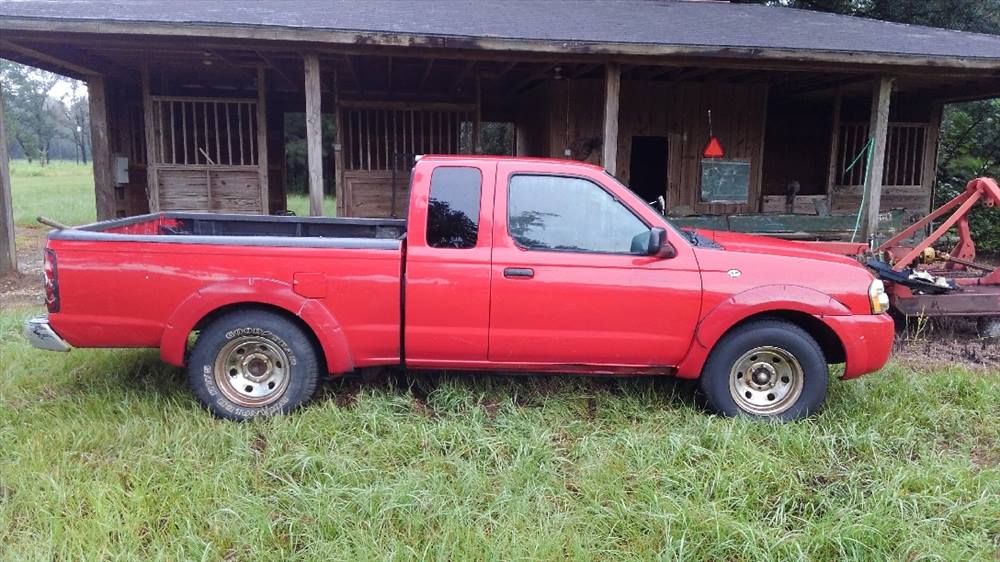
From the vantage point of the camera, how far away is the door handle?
13.6 ft

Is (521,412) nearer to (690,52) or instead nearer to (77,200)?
(690,52)

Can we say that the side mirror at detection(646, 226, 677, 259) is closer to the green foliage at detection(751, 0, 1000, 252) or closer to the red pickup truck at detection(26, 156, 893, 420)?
the red pickup truck at detection(26, 156, 893, 420)

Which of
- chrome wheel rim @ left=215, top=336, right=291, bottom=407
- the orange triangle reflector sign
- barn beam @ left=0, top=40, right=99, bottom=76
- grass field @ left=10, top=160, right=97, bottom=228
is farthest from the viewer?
grass field @ left=10, top=160, right=97, bottom=228

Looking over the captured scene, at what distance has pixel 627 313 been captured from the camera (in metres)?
4.20

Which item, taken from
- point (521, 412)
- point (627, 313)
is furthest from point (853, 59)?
point (521, 412)

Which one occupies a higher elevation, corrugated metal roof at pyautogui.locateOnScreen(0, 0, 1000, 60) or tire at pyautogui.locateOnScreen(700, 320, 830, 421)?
corrugated metal roof at pyautogui.locateOnScreen(0, 0, 1000, 60)

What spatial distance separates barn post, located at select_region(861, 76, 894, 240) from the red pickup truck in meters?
4.94

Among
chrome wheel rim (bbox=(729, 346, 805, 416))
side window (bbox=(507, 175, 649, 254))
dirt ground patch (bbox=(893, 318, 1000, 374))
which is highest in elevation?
side window (bbox=(507, 175, 649, 254))

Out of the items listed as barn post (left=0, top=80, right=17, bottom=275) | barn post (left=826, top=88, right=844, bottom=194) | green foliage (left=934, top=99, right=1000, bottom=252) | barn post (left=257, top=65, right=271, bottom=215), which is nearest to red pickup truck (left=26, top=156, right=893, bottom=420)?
barn post (left=0, top=80, right=17, bottom=275)

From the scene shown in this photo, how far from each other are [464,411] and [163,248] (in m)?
2.10

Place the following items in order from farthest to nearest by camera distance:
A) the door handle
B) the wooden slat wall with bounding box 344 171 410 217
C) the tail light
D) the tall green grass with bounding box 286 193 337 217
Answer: the tall green grass with bounding box 286 193 337 217 < the wooden slat wall with bounding box 344 171 410 217 < the door handle < the tail light

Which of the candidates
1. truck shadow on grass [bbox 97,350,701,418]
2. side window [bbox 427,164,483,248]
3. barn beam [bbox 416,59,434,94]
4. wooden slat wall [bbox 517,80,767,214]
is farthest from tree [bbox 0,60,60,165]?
side window [bbox 427,164,483,248]

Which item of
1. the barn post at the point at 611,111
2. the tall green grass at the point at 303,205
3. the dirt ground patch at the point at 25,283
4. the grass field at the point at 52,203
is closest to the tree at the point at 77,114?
the grass field at the point at 52,203

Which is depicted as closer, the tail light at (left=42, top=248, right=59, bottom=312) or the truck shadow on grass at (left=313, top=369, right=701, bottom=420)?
the tail light at (left=42, top=248, right=59, bottom=312)
